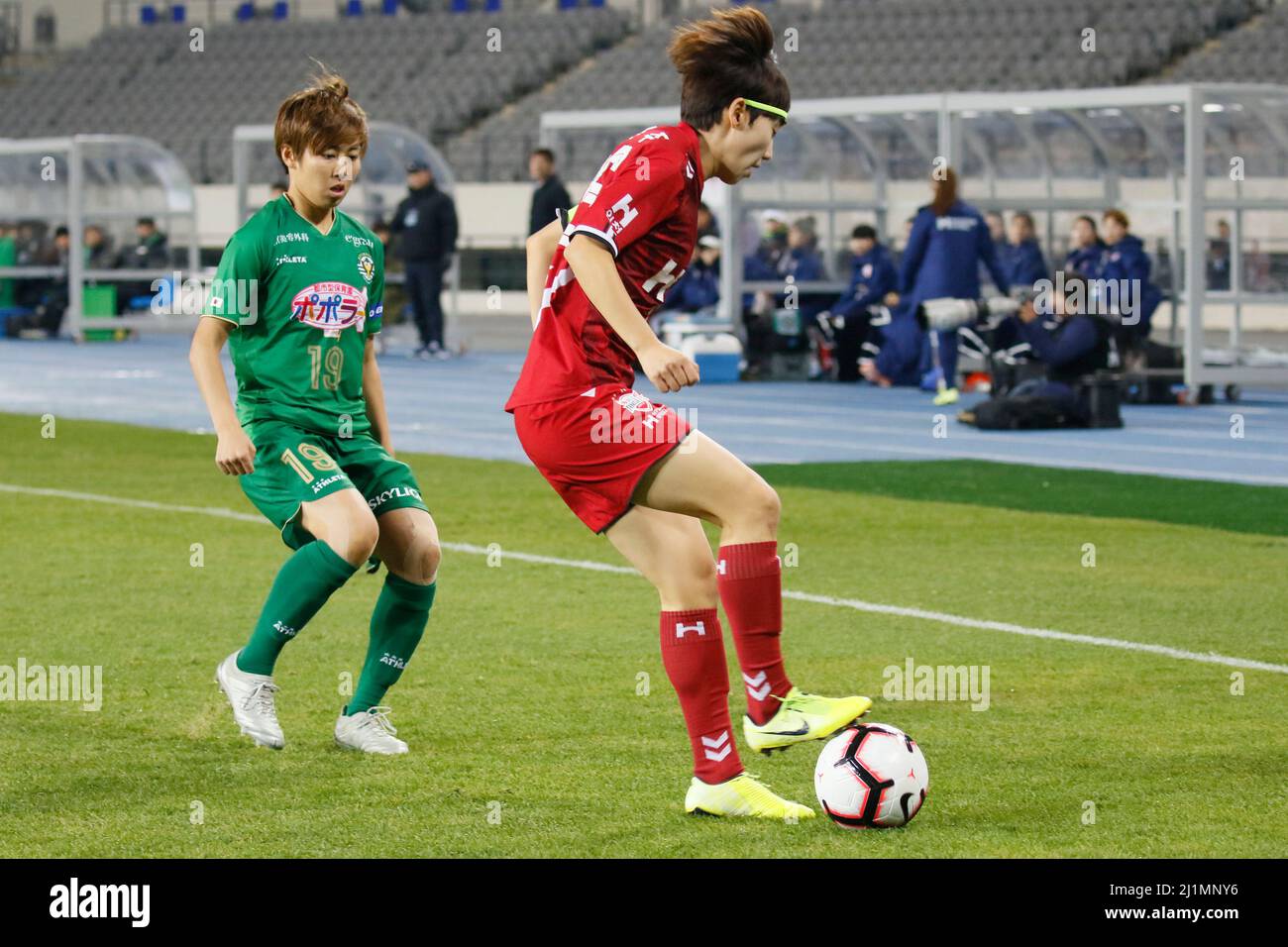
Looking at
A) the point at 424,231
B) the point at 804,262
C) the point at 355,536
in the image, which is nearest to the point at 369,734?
the point at 355,536

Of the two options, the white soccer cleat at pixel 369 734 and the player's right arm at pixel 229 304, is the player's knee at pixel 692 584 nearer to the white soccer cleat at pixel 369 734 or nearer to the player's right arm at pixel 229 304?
the white soccer cleat at pixel 369 734

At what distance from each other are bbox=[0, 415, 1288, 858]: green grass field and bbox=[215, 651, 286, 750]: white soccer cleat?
70mm

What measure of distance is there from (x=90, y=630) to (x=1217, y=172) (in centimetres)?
1377

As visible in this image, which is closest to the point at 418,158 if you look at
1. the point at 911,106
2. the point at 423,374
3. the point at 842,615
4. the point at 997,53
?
the point at 423,374

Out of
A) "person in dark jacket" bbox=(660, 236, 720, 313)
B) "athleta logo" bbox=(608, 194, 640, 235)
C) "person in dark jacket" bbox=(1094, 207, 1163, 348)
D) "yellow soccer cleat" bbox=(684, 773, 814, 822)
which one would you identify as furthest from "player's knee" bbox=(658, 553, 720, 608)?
"person in dark jacket" bbox=(660, 236, 720, 313)

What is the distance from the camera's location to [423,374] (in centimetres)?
2222

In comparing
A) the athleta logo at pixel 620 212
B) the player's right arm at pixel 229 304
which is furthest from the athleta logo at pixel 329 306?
the athleta logo at pixel 620 212

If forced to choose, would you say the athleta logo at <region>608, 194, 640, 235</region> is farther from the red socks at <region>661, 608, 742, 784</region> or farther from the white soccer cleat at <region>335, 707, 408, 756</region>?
the white soccer cleat at <region>335, 707, 408, 756</region>

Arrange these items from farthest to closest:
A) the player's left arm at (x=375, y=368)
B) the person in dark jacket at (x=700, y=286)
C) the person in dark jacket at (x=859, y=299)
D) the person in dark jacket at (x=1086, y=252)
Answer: the person in dark jacket at (x=700, y=286)
the person in dark jacket at (x=859, y=299)
the person in dark jacket at (x=1086, y=252)
the player's left arm at (x=375, y=368)

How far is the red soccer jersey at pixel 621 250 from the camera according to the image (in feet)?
15.1

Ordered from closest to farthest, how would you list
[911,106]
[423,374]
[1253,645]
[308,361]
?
[308,361]
[1253,645]
[911,106]
[423,374]

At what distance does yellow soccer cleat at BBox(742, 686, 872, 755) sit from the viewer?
4.86m

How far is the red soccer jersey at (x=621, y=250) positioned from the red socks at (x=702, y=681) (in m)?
0.60

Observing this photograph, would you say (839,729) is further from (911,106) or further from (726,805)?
(911,106)
